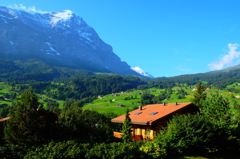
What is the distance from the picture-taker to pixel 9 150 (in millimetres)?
16016

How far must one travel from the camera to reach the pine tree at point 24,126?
1666cm

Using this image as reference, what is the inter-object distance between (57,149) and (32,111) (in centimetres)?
486

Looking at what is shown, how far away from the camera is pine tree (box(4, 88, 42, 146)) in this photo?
656 inches

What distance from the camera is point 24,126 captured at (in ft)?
55.6

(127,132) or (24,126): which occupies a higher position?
(24,126)

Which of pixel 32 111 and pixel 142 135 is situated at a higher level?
pixel 32 111

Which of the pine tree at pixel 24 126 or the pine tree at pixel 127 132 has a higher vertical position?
the pine tree at pixel 24 126

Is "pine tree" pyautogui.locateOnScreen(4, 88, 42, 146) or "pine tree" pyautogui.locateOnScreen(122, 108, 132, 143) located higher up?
"pine tree" pyautogui.locateOnScreen(4, 88, 42, 146)

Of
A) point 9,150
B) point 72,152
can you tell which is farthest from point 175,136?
point 9,150

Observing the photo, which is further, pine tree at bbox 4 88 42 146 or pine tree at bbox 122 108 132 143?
pine tree at bbox 122 108 132 143

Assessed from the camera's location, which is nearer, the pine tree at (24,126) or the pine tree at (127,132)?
the pine tree at (24,126)

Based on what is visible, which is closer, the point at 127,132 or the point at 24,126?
the point at 24,126

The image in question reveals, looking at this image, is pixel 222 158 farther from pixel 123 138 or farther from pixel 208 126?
pixel 123 138

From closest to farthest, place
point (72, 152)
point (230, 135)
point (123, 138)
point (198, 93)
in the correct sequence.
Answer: point (72, 152) < point (230, 135) < point (123, 138) < point (198, 93)
